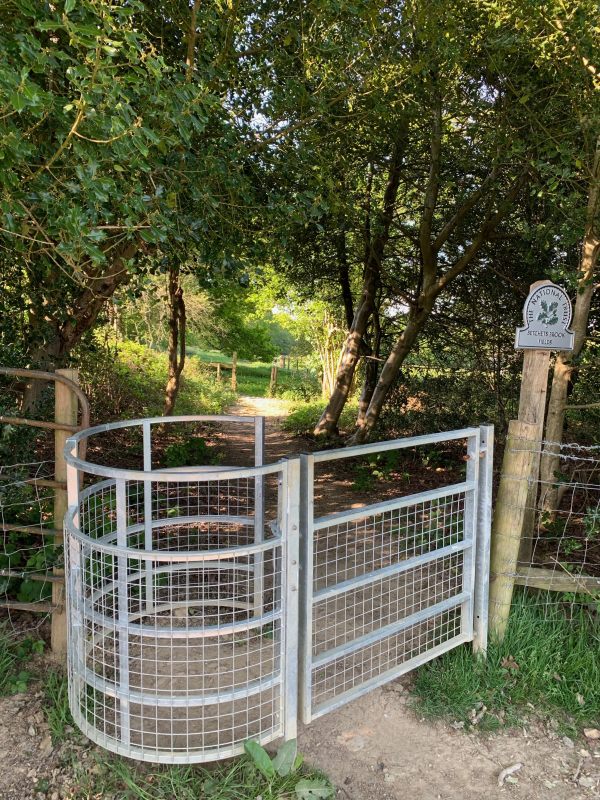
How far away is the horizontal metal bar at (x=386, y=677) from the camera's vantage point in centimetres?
313

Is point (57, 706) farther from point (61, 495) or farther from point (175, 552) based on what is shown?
point (175, 552)

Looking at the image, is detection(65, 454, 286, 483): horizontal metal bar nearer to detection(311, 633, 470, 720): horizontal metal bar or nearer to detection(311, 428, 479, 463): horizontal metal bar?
detection(311, 428, 479, 463): horizontal metal bar

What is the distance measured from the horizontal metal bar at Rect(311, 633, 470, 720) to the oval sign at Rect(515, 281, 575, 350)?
6.22 ft

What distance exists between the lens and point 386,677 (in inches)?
133

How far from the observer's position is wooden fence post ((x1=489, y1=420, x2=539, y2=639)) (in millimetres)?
4012

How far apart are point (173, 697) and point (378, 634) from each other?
1.12m

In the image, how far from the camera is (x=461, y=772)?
3.06 m

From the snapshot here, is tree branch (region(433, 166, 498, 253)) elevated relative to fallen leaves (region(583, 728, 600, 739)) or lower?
elevated

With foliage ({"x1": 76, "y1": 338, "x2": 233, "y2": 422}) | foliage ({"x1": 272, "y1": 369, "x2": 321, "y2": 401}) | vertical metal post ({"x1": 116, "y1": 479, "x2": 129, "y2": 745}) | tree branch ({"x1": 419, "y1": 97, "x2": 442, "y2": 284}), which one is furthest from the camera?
foliage ({"x1": 272, "y1": 369, "x2": 321, "y2": 401})

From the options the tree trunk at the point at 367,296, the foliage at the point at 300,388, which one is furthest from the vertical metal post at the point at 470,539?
the foliage at the point at 300,388

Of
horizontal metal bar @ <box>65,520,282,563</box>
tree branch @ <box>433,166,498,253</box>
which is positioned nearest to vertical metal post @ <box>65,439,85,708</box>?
Result: horizontal metal bar @ <box>65,520,282,563</box>

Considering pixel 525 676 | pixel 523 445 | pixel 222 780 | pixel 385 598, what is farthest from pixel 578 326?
pixel 222 780

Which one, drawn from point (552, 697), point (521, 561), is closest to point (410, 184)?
point (521, 561)

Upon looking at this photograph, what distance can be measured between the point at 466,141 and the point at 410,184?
2.29 m
